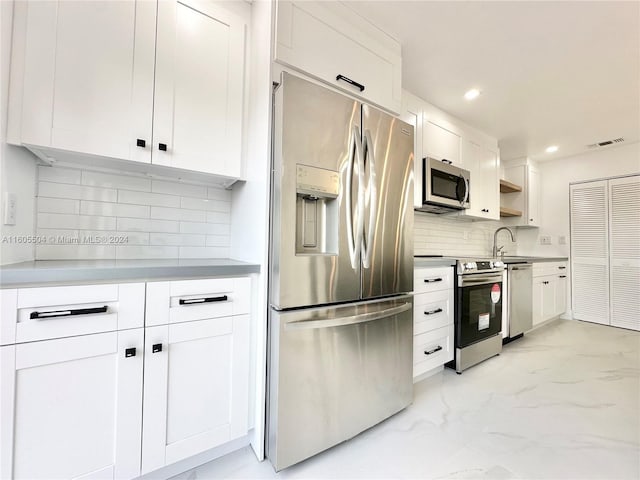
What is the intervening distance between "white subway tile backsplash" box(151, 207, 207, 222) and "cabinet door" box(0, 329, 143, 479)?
77 cm

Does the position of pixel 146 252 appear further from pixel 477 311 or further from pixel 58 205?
pixel 477 311

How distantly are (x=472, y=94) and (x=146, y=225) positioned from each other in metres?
2.86

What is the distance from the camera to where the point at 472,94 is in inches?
97.0

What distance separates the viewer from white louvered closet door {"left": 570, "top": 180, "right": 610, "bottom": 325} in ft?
12.4

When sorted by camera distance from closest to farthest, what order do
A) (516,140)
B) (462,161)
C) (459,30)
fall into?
(459,30) < (462,161) < (516,140)

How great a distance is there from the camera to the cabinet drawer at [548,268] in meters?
3.38

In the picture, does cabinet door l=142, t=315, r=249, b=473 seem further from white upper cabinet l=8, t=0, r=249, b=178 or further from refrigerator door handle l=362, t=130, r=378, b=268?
white upper cabinet l=8, t=0, r=249, b=178

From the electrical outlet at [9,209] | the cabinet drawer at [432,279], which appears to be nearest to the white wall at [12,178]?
the electrical outlet at [9,209]

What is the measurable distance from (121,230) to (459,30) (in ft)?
7.90

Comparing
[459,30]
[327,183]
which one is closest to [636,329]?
[459,30]

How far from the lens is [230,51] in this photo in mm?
1498

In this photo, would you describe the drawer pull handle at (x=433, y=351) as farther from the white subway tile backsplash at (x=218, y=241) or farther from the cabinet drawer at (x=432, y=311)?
the white subway tile backsplash at (x=218, y=241)

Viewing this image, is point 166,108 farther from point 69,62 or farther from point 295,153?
point 295,153

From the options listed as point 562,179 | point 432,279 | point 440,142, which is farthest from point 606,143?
point 432,279
